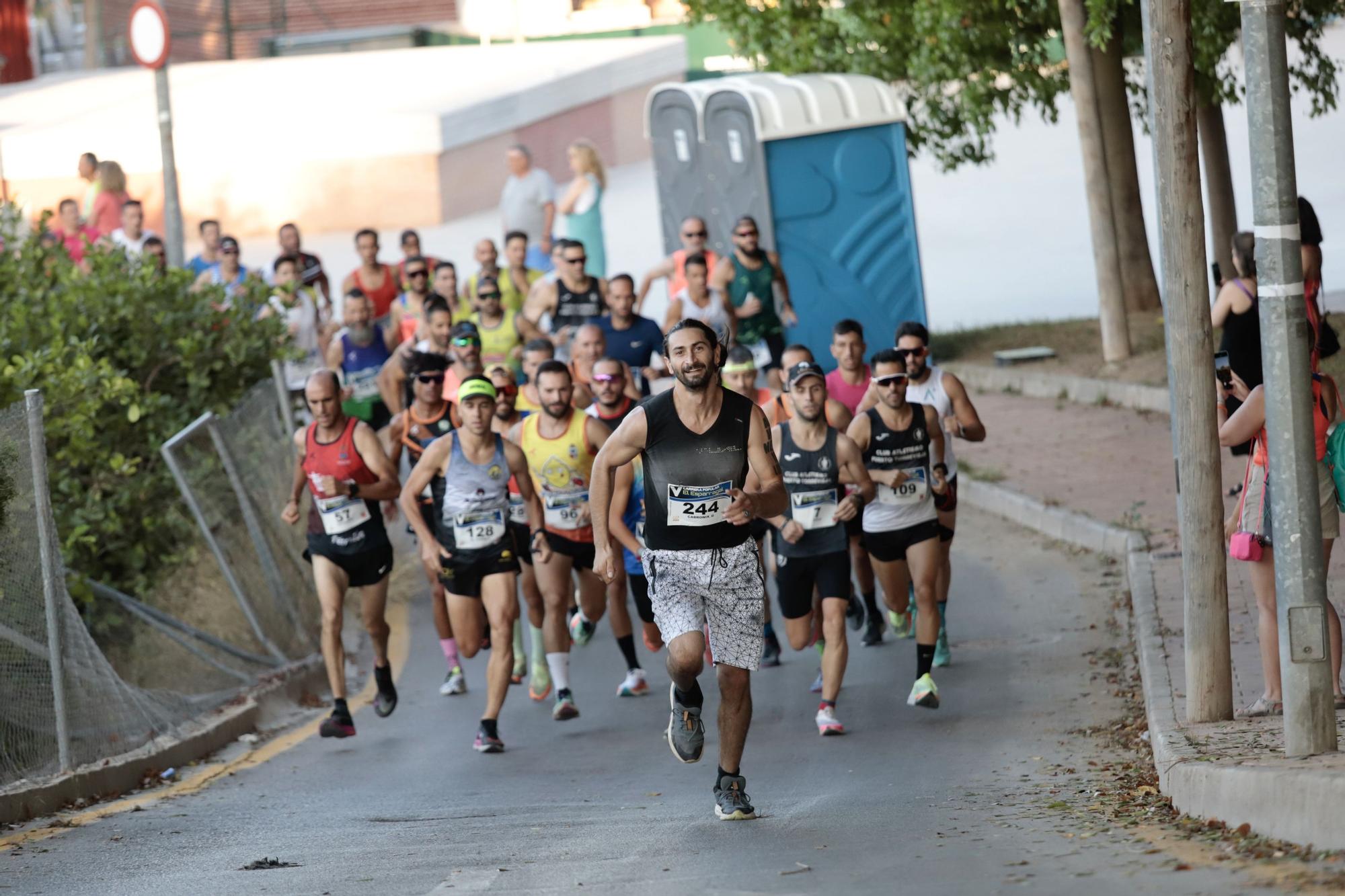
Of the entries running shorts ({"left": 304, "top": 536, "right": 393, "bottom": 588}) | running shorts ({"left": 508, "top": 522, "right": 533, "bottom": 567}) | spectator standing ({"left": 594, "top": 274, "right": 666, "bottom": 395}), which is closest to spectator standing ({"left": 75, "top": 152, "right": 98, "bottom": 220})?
spectator standing ({"left": 594, "top": 274, "right": 666, "bottom": 395})

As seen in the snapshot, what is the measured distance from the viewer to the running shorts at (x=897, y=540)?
10.8 meters

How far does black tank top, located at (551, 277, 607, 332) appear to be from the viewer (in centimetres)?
1572

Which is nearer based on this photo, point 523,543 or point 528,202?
point 523,543

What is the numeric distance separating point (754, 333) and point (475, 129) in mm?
13674

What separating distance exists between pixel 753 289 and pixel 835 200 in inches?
155

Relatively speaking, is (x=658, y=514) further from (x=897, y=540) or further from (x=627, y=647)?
(x=627, y=647)

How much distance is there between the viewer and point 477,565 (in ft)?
35.7

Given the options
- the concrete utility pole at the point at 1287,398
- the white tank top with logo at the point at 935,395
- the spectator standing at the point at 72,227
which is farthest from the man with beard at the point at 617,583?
the spectator standing at the point at 72,227

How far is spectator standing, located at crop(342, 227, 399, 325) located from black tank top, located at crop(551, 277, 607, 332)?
293 centimetres

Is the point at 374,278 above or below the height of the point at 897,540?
above

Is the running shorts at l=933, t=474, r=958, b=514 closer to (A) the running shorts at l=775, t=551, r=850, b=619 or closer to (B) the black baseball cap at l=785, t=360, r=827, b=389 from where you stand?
(A) the running shorts at l=775, t=551, r=850, b=619

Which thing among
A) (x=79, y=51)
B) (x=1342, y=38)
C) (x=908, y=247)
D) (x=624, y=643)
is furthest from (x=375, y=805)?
(x=79, y=51)

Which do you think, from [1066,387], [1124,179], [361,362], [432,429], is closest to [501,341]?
[361,362]

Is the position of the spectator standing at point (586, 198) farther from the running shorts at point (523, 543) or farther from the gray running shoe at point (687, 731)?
the gray running shoe at point (687, 731)
